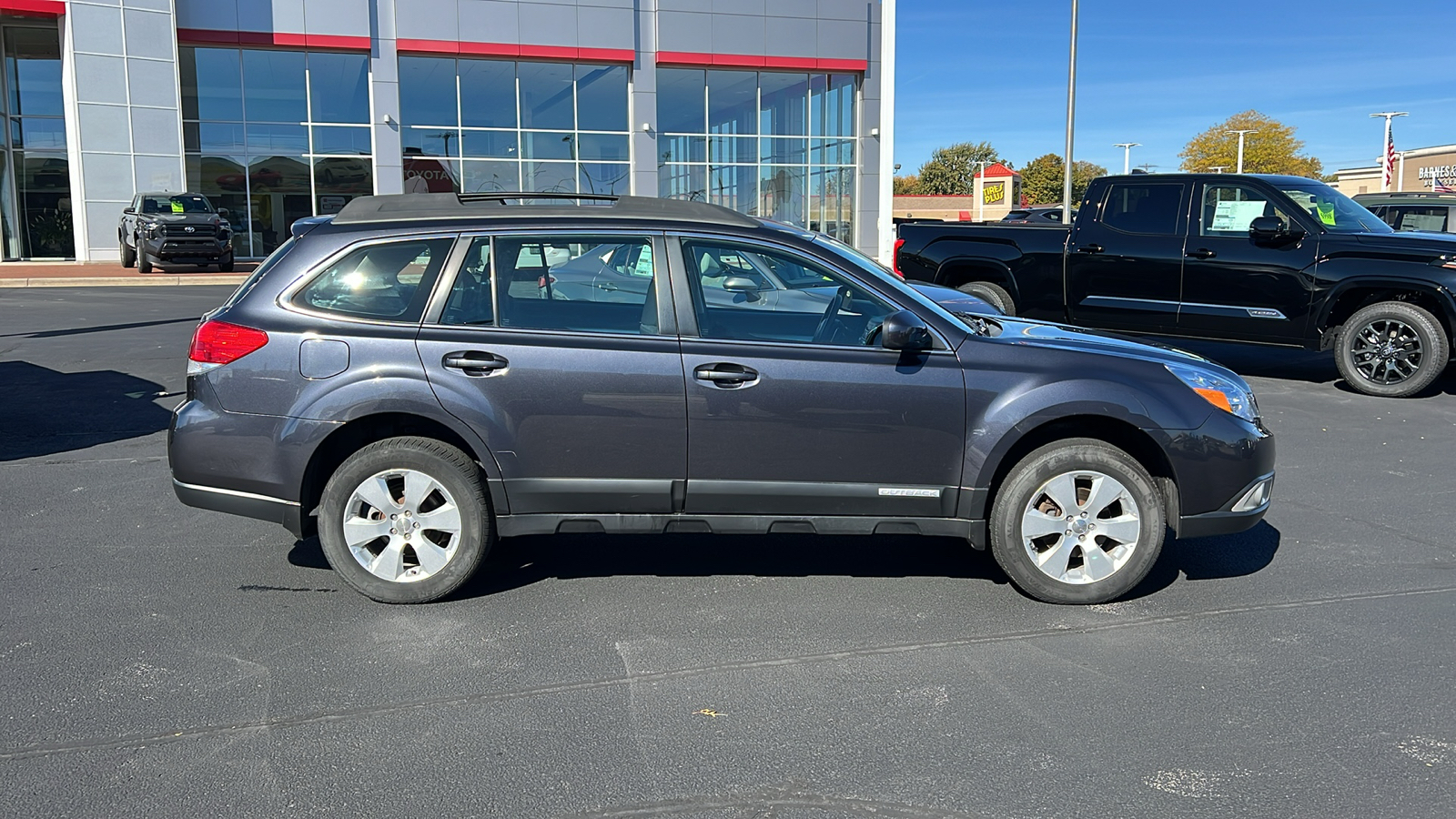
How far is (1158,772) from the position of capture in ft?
11.4

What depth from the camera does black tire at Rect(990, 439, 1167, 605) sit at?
486 centimetres

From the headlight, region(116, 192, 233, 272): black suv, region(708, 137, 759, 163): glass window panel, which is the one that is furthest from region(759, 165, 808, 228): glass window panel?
the headlight

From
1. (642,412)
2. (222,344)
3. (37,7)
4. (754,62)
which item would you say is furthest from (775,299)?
(37,7)

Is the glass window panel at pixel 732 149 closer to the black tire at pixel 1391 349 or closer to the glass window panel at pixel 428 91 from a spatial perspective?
the glass window panel at pixel 428 91

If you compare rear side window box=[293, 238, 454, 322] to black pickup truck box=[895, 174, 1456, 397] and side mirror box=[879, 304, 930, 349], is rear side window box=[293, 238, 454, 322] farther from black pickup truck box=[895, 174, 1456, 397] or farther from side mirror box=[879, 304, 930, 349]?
black pickup truck box=[895, 174, 1456, 397]

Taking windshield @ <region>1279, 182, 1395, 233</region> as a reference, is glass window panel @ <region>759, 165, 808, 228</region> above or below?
above

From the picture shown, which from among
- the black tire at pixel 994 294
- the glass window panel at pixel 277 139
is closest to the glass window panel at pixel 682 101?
the glass window panel at pixel 277 139

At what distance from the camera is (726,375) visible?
4766 millimetres

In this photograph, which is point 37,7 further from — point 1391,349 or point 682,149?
point 1391,349

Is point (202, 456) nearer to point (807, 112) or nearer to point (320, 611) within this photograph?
point (320, 611)

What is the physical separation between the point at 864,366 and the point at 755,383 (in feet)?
1.55

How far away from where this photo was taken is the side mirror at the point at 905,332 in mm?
4688

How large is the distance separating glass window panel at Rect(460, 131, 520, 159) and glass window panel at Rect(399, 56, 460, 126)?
1.96 ft

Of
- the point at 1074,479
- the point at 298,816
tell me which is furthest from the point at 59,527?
the point at 1074,479
